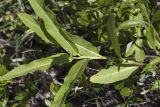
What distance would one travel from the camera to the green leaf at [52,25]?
1354 millimetres

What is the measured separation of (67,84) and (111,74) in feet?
0.82

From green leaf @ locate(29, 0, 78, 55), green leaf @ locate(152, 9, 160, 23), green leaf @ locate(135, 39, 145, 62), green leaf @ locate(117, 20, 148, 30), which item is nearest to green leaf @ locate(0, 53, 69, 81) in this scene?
green leaf @ locate(29, 0, 78, 55)

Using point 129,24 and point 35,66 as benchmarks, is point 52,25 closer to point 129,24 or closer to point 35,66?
point 35,66

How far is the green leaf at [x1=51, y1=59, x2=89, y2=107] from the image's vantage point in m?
1.29

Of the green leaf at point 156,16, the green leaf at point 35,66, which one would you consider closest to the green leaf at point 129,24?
the green leaf at point 156,16

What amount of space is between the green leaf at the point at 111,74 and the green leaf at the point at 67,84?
101 mm

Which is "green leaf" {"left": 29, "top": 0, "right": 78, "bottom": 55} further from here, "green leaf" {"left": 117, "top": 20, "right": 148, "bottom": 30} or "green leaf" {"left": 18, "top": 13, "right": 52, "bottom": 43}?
"green leaf" {"left": 117, "top": 20, "right": 148, "bottom": 30}

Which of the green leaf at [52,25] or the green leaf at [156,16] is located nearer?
the green leaf at [52,25]

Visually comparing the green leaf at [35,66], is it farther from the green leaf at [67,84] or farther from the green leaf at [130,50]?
the green leaf at [130,50]

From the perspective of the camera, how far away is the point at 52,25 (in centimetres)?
137

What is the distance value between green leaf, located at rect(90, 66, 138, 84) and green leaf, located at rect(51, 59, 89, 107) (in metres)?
0.10

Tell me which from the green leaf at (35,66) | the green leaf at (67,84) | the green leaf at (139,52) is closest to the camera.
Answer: the green leaf at (67,84)

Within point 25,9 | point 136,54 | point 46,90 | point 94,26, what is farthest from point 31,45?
point 136,54

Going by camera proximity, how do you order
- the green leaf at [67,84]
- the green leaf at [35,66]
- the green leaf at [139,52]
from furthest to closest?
the green leaf at [139,52], the green leaf at [35,66], the green leaf at [67,84]
